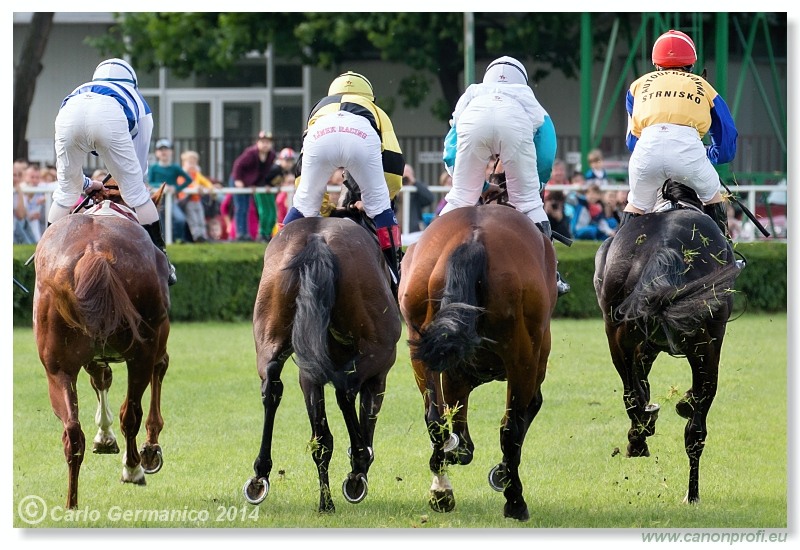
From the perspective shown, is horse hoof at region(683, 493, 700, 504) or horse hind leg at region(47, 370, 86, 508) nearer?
horse hind leg at region(47, 370, 86, 508)

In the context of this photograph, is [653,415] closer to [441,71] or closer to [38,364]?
[38,364]

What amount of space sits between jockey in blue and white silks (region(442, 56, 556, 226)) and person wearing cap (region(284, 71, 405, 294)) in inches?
15.0

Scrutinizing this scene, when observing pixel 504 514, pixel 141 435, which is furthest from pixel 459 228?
pixel 141 435

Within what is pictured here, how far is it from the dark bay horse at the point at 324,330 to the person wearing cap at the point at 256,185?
9680mm

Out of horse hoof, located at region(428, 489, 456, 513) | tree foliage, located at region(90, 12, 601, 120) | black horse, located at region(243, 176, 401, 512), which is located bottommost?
horse hoof, located at region(428, 489, 456, 513)

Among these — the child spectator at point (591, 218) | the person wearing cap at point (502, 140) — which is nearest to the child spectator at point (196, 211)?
the child spectator at point (591, 218)

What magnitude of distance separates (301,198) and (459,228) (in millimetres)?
1017

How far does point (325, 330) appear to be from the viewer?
6.61 meters

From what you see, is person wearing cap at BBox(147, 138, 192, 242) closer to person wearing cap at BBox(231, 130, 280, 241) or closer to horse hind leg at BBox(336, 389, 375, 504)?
person wearing cap at BBox(231, 130, 280, 241)

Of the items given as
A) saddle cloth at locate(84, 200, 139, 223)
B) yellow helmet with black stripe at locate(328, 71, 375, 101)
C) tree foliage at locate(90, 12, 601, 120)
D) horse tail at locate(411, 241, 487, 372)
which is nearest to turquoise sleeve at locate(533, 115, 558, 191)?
yellow helmet with black stripe at locate(328, 71, 375, 101)

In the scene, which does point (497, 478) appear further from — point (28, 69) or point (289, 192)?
point (28, 69)

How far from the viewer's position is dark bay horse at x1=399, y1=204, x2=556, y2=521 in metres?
6.54

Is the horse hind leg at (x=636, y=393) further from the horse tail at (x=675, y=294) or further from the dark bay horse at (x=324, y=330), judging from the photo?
the dark bay horse at (x=324, y=330)

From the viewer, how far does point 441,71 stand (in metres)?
22.6
